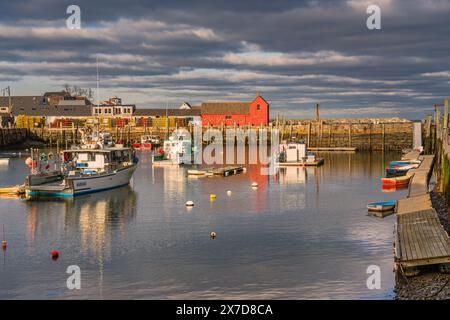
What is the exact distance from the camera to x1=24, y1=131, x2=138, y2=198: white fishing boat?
138 feet

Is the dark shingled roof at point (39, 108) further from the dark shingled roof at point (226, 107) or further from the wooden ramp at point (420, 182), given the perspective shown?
the wooden ramp at point (420, 182)

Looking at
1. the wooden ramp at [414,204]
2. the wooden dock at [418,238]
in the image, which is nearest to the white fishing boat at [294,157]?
the wooden ramp at [414,204]

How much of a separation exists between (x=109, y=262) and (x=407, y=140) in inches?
3024

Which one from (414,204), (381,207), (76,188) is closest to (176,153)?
(76,188)

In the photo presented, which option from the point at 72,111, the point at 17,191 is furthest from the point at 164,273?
the point at 72,111

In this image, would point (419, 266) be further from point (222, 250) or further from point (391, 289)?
point (222, 250)

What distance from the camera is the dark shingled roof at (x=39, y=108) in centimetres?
14012

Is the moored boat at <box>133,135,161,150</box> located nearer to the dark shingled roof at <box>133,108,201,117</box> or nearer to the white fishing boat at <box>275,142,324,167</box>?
the dark shingled roof at <box>133,108,201,117</box>

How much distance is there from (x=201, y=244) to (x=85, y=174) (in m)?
19.6

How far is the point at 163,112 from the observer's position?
139875 millimetres

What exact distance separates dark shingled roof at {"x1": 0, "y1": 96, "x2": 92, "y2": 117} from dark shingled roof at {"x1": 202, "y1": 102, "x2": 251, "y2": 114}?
30743 millimetres

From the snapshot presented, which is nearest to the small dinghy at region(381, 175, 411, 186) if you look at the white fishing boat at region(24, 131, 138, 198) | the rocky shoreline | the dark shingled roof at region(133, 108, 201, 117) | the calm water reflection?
the calm water reflection

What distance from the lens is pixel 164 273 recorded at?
73.2 feet

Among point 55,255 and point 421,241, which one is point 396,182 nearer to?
point 421,241
